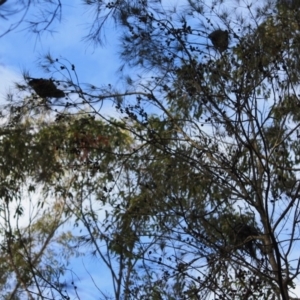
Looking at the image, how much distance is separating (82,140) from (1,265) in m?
2.05

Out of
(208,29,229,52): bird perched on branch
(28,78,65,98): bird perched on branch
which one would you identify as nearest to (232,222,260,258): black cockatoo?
(208,29,229,52): bird perched on branch

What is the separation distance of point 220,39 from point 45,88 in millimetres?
935

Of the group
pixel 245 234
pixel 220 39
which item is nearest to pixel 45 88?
pixel 220 39

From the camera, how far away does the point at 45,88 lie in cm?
346

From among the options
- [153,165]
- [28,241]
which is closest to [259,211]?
[153,165]

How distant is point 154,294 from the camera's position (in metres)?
3.42

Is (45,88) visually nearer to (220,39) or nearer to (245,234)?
(220,39)

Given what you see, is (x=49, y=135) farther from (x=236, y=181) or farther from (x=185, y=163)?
(x=236, y=181)

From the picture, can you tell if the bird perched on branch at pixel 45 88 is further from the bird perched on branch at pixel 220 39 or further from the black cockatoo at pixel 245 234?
the black cockatoo at pixel 245 234

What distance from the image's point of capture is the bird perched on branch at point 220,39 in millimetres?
3479

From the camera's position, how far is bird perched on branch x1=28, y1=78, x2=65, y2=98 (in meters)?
3.40

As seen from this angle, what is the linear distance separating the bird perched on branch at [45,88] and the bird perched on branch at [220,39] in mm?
821

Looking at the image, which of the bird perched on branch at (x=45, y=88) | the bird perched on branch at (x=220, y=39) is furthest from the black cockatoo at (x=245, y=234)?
the bird perched on branch at (x=45, y=88)

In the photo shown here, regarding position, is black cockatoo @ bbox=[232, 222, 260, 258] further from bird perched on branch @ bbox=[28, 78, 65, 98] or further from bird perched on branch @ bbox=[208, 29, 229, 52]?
bird perched on branch @ bbox=[28, 78, 65, 98]
